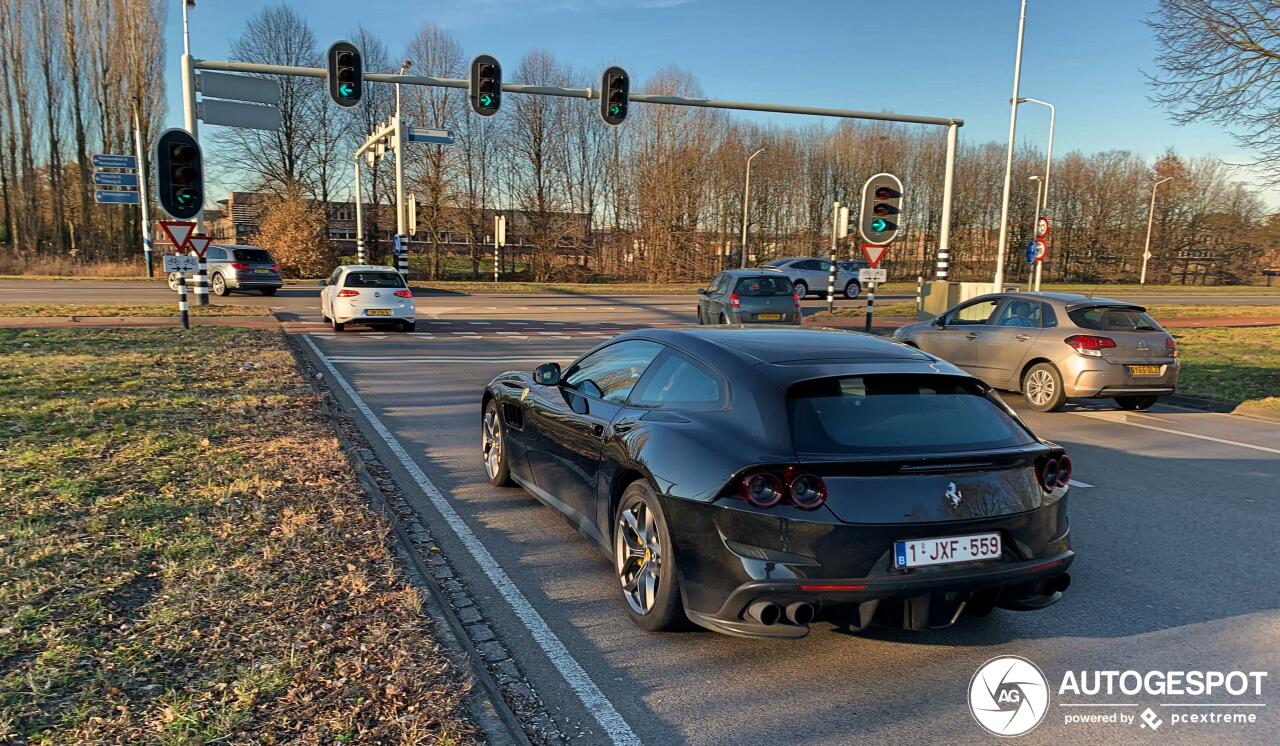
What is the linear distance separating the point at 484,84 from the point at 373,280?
518 centimetres

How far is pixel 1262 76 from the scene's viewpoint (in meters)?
14.7

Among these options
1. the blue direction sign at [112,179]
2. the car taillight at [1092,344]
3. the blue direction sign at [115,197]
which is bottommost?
the car taillight at [1092,344]

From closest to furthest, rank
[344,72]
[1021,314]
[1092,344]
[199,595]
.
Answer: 1. [199,595]
2. [1092,344]
3. [1021,314]
4. [344,72]

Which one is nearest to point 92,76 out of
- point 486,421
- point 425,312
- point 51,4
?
point 51,4

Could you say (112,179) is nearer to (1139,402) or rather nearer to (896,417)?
(1139,402)

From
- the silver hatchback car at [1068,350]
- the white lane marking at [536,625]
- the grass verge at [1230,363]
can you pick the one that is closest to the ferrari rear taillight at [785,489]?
the white lane marking at [536,625]

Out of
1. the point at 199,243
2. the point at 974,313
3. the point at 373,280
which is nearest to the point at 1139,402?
the point at 974,313

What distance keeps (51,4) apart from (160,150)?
40395 mm

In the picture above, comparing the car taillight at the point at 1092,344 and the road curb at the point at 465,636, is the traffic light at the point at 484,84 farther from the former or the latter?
the road curb at the point at 465,636

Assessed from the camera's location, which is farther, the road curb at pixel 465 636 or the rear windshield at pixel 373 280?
the rear windshield at pixel 373 280

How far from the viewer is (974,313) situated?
11570 mm

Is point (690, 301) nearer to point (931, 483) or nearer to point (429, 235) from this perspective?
point (429, 235)

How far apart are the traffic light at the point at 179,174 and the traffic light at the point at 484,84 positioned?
231 inches

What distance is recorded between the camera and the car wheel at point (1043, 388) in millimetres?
10062
